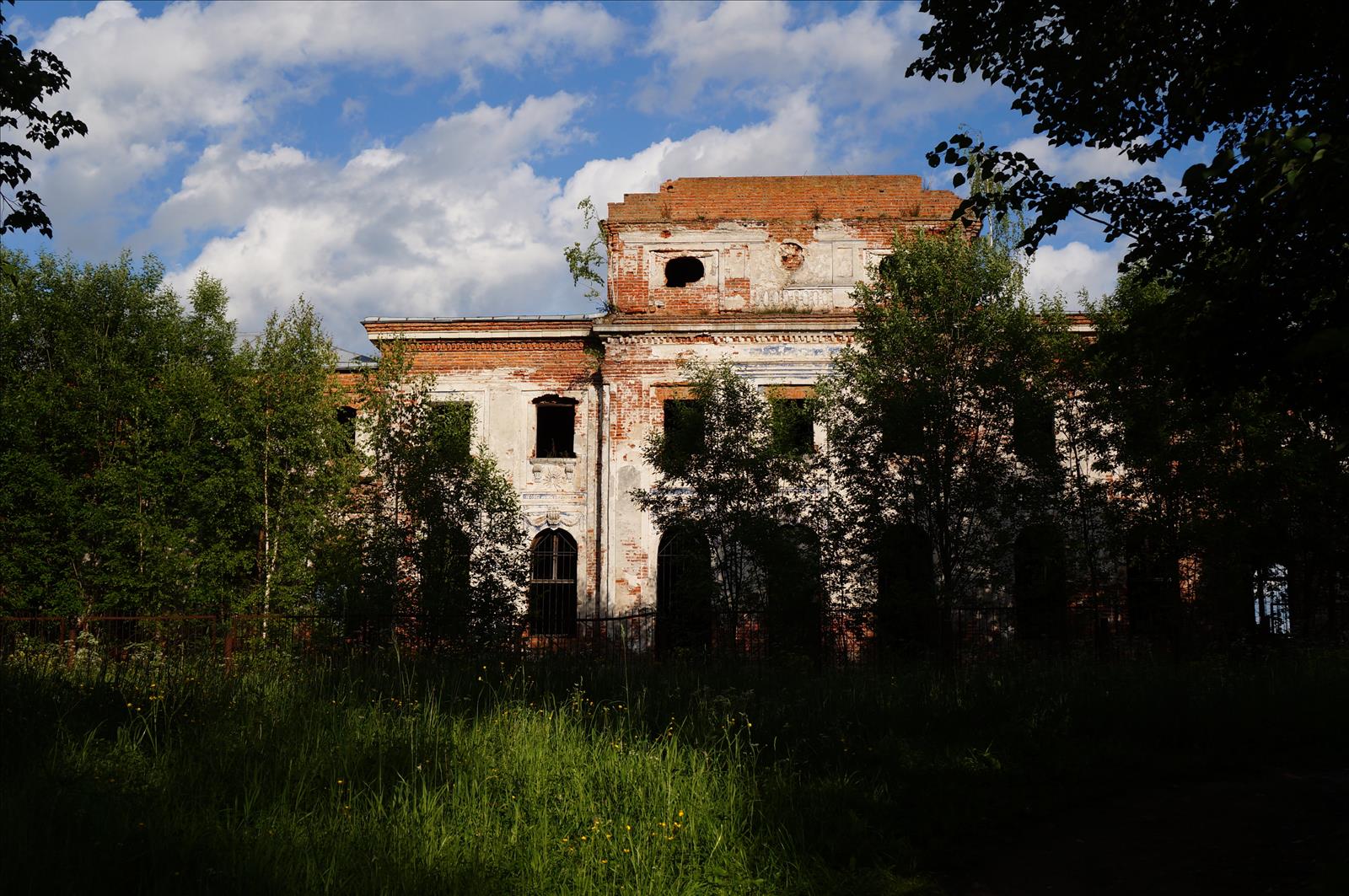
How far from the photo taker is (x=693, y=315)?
77.5 feet

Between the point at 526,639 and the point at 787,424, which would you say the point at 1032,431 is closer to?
the point at 787,424

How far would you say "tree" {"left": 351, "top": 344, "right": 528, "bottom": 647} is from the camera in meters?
17.7

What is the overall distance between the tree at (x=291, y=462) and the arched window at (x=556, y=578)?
4.55 m

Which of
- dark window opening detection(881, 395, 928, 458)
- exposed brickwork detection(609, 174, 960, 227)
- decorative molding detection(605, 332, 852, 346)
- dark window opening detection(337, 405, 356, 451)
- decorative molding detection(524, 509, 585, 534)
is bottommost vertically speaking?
decorative molding detection(524, 509, 585, 534)

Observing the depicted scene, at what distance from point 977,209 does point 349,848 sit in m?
7.70

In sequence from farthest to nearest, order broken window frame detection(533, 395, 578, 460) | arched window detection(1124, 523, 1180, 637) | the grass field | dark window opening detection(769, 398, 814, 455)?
broken window frame detection(533, 395, 578, 460) < dark window opening detection(769, 398, 814, 455) < arched window detection(1124, 523, 1180, 637) < the grass field

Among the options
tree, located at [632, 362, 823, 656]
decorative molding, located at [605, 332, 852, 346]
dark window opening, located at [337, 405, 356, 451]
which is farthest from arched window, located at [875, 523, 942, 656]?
dark window opening, located at [337, 405, 356, 451]

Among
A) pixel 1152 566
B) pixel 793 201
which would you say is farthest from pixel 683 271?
pixel 1152 566

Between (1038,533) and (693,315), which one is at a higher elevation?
(693,315)

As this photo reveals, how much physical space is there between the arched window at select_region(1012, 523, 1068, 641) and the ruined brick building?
6150 millimetres

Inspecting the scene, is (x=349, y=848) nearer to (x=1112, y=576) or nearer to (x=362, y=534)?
(x=362, y=534)

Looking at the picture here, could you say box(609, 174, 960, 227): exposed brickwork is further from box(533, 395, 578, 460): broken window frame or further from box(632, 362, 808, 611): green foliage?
box(632, 362, 808, 611): green foliage

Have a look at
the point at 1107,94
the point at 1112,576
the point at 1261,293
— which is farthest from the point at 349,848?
the point at 1112,576

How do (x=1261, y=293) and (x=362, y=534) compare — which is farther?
(x=362, y=534)
